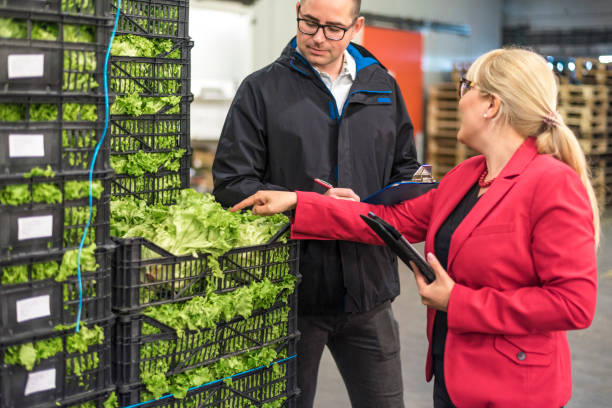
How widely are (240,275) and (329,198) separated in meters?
0.47

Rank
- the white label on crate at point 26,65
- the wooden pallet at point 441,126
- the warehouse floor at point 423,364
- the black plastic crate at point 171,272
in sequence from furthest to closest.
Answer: the wooden pallet at point 441,126, the warehouse floor at point 423,364, the black plastic crate at point 171,272, the white label on crate at point 26,65

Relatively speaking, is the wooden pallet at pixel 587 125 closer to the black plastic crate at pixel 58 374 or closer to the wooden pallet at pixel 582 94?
the wooden pallet at pixel 582 94

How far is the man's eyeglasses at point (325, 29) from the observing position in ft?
9.09

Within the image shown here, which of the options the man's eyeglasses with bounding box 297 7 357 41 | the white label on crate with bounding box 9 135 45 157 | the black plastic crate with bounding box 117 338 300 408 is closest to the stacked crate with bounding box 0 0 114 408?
the white label on crate with bounding box 9 135 45 157

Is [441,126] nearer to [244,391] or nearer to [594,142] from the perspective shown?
[594,142]

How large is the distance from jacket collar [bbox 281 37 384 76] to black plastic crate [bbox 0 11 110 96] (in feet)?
3.44

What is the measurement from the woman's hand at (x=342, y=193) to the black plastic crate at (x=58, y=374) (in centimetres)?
99

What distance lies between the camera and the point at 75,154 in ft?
6.29

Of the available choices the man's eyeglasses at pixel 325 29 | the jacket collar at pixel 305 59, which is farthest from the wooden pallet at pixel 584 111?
the man's eyeglasses at pixel 325 29

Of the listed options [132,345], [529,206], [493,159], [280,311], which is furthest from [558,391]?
[132,345]

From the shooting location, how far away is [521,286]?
207cm

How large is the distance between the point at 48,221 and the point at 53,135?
0.22 m

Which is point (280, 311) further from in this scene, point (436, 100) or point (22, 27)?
point (436, 100)

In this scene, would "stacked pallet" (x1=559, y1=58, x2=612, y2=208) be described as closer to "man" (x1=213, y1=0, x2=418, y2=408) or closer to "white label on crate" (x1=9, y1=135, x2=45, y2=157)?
"man" (x1=213, y1=0, x2=418, y2=408)
